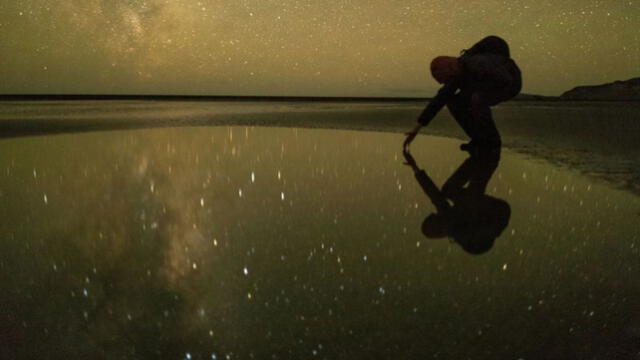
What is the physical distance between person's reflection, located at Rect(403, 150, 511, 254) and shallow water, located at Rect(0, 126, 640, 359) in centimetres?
7

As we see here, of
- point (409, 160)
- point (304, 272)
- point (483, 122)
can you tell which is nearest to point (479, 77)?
point (483, 122)

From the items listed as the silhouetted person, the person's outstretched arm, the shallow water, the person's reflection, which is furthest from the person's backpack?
the shallow water

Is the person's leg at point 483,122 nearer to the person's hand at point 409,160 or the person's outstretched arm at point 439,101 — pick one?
the person's outstretched arm at point 439,101

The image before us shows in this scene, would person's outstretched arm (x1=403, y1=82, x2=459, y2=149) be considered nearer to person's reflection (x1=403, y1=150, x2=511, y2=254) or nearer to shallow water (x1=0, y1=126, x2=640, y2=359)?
person's reflection (x1=403, y1=150, x2=511, y2=254)

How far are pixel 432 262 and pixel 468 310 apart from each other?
575 millimetres

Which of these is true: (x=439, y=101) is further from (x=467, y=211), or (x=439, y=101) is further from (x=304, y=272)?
(x=304, y=272)

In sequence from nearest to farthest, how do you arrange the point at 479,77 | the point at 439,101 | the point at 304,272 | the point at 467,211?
the point at 304,272 < the point at 467,211 < the point at 479,77 < the point at 439,101

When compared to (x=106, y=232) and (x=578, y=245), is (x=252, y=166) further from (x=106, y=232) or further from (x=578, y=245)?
(x=578, y=245)

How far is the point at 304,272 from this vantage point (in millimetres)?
2385

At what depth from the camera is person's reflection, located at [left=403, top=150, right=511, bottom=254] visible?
298 cm

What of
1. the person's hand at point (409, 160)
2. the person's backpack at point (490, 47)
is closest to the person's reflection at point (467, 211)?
the person's hand at point (409, 160)

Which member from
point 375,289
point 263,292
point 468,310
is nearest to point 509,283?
point 468,310

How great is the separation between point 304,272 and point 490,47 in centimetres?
502

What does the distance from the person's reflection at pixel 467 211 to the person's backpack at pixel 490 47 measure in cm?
173
